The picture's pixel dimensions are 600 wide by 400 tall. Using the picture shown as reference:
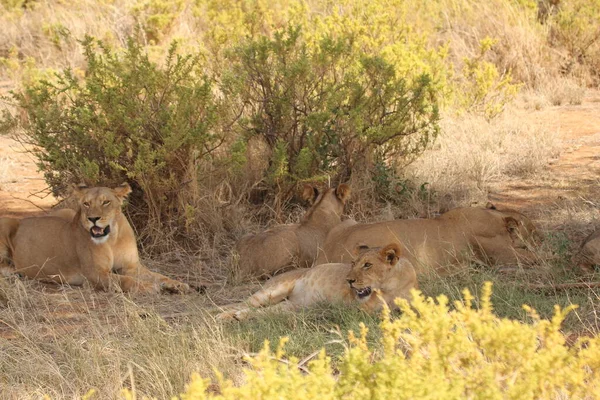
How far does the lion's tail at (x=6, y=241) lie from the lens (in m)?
7.61

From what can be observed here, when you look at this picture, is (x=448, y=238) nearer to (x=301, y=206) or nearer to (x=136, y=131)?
(x=301, y=206)

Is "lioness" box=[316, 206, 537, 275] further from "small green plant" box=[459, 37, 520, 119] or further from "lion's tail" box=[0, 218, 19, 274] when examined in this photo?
"small green plant" box=[459, 37, 520, 119]

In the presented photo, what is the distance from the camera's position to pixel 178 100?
7840 mm

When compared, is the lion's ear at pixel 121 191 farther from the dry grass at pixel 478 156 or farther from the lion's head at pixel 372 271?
the dry grass at pixel 478 156

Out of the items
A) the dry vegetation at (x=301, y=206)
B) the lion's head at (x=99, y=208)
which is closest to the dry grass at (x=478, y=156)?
the dry vegetation at (x=301, y=206)

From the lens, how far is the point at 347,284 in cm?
586

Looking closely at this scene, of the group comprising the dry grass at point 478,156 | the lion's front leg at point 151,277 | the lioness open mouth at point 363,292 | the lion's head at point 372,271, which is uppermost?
the lion's head at point 372,271

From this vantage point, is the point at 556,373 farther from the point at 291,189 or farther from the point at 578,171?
the point at 578,171

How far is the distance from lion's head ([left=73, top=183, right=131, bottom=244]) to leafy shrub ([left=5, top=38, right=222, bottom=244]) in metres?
0.52

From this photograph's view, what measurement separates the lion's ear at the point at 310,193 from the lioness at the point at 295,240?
72mm

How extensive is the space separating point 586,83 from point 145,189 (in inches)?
365

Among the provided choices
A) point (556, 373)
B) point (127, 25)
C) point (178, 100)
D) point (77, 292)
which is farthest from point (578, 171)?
point (127, 25)

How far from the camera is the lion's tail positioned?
7609mm

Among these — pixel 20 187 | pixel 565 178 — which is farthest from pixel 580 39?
pixel 20 187
